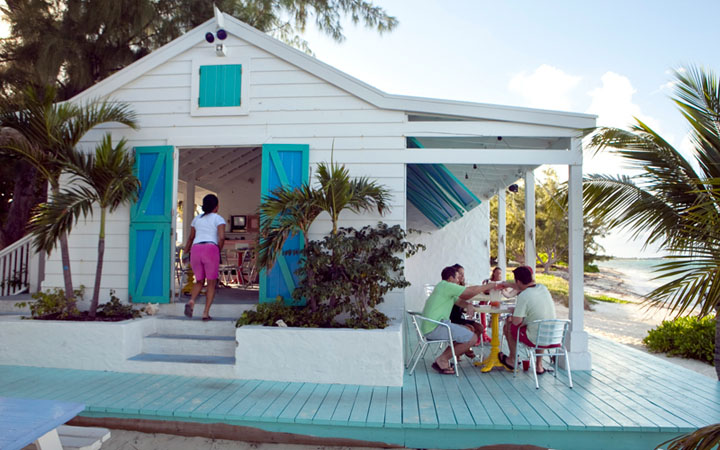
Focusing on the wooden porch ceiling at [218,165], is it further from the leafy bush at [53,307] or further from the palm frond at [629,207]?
the palm frond at [629,207]

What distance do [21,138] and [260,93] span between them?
9.33 feet

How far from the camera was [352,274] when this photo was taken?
16.5 ft

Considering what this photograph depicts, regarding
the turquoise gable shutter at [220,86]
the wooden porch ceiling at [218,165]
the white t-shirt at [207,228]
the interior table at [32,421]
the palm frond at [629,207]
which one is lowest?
the interior table at [32,421]

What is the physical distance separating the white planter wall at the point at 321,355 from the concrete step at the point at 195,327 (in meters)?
0.75

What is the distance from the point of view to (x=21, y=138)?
5.61 metres

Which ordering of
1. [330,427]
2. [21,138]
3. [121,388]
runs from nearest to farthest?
[330,427]
[121,388]
[21,138]

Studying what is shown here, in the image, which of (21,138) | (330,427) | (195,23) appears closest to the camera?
(330,427)

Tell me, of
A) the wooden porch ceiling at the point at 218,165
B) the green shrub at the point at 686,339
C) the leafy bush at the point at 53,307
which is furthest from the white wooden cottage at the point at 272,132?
the green shrub at the point at 686,339

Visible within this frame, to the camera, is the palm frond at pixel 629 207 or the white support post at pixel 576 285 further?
the white support post at pixel 576 285

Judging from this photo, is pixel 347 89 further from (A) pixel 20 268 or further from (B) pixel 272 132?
(A) pixel 20 268

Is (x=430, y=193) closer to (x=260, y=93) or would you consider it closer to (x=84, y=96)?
(x=260, y=93)

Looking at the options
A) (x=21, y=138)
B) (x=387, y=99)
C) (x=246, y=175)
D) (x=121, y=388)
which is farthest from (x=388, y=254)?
(x=246, y=175)

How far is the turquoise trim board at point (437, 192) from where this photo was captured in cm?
647

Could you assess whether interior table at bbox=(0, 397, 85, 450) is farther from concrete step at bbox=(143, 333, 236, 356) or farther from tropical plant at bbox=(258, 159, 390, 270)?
tropical plant at bbox=(258, 159, 390, 270)
